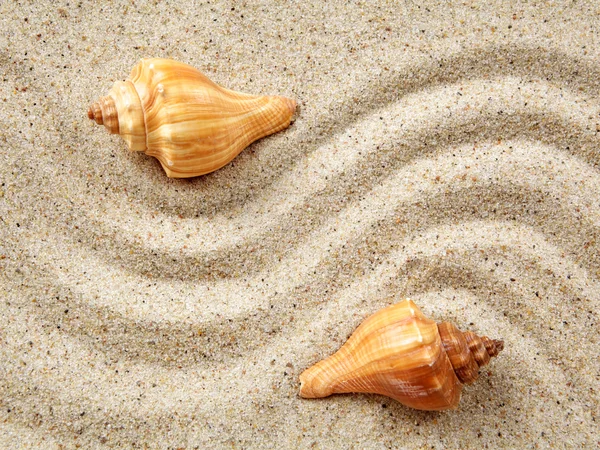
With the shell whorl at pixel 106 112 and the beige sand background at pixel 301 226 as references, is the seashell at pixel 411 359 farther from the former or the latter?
the shell whorl at pixel 106 112

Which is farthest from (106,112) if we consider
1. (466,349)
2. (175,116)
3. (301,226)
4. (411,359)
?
(466,349)

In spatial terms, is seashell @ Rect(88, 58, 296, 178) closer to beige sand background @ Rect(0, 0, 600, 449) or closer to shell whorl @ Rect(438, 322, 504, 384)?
beige sand background @ Rect(0, 0, 600, 449)

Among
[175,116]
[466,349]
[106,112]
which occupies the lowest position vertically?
[466,349]

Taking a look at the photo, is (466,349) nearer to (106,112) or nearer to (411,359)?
(411,359)

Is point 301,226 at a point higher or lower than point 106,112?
lower

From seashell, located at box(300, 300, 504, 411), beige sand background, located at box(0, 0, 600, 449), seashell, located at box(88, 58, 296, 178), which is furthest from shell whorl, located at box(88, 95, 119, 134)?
seashell, located at box(300, 300, 504, 411)

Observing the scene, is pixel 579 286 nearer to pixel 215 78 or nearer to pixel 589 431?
pixel 589 431
